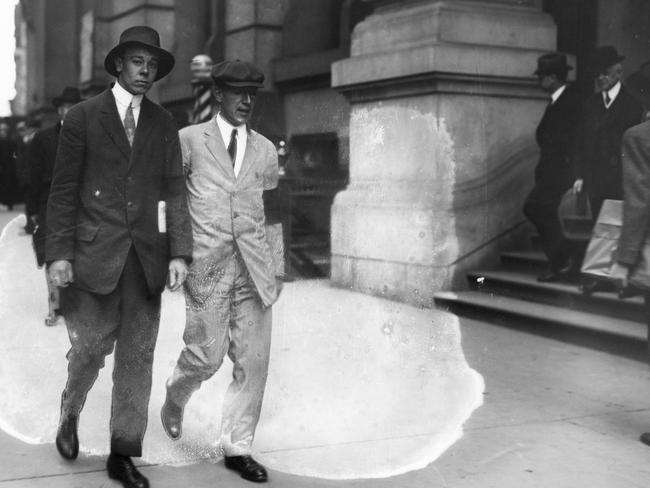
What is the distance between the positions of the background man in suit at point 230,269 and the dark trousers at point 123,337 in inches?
9.5

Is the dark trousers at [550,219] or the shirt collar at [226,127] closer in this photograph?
the shirt collar at [226,127]

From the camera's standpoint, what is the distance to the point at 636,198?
519cm

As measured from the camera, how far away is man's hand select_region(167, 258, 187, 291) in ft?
14.8

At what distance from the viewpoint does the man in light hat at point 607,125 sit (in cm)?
842

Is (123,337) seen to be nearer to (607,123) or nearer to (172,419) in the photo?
(172,419)

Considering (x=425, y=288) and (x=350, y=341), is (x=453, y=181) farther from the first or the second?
(x=350, y=341)

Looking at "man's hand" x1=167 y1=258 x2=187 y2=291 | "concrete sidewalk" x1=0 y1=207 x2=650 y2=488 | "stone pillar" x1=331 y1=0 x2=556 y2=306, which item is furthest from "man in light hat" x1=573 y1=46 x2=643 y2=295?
"man's hand" x1=167 y1=258 x2=187 y2=291

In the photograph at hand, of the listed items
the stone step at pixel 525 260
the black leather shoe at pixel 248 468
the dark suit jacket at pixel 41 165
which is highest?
the dark suit jacket at pixel 41 165

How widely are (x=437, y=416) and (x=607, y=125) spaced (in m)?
3.85

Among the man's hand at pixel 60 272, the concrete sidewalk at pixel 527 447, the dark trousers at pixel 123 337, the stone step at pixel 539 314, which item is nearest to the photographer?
the man's hand at pixel 60 272

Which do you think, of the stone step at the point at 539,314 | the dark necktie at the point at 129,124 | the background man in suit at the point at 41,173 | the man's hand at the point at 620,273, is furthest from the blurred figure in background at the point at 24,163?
the man's hand at the point at 620,273

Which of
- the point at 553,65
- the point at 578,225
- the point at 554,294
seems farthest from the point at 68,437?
the point at 578,225

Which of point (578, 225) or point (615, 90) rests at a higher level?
point (615, 90)

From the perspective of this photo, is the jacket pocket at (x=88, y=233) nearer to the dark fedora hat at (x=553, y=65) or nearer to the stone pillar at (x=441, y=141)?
the stone pillar at (x=441, y=141)
